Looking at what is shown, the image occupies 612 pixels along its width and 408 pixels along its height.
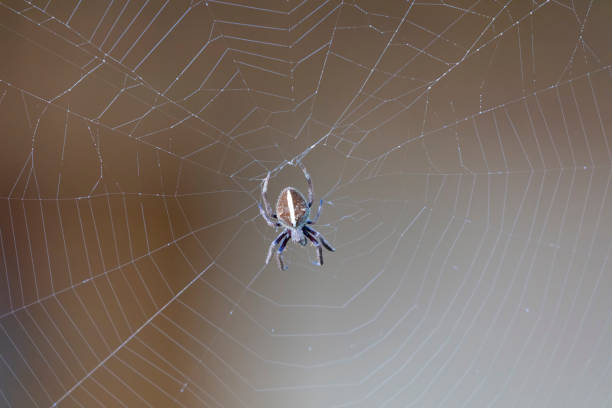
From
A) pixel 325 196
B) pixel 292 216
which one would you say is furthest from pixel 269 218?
pixel 325 196

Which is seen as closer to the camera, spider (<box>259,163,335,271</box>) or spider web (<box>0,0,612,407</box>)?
spider (<box>259,163,335,271</box>)

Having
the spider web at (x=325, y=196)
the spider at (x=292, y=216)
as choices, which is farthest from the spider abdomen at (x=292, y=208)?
the spider web at (x=325, y=196)

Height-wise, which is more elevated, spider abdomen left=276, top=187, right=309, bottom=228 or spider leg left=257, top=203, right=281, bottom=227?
spider abdomen left=276, top=187, right=309, bottom=228

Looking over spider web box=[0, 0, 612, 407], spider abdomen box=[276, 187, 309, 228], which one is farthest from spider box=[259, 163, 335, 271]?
spider web box=[0, 0, 612, 407]

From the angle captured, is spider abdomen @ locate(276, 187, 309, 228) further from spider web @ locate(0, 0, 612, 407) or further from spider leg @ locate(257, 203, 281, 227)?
spider web @ locate(0, 0, 612, 407)

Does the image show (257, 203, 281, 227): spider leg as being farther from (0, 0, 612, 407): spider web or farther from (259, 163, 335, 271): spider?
(0, 0, 612, 407): spider web

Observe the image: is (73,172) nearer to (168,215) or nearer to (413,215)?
(168,215)

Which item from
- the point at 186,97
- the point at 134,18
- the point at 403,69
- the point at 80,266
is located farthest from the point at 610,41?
the point at 80,266
